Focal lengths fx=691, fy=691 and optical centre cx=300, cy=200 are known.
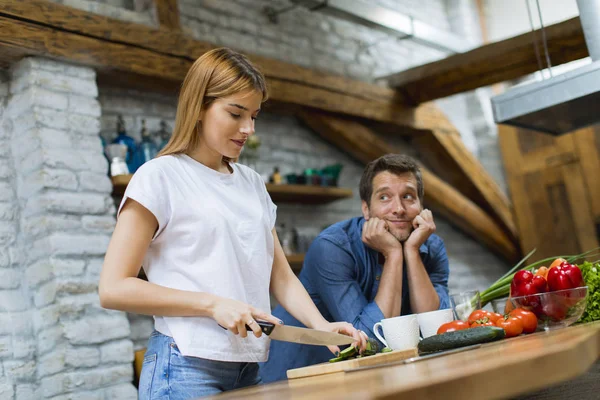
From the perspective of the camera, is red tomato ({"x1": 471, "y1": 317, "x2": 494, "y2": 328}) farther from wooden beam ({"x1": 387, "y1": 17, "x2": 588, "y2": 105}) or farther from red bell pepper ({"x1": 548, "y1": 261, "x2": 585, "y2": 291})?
wooden beam ({"x1": 387, "y1": 17, "x2": 588, "y2": 105})

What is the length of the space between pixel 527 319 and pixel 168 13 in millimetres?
2719

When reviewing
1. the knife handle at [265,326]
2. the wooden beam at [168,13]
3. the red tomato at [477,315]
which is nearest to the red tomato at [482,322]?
the red tomato at [477,315]

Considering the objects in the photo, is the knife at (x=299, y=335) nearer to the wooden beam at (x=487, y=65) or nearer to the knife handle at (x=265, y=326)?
the knife handle at (x=265, y=326)

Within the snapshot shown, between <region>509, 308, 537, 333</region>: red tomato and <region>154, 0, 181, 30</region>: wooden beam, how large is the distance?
2619mm

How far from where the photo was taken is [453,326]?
5.75 feet

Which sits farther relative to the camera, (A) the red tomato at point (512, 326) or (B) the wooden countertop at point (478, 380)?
(A) the red tomato at point (512, 326)

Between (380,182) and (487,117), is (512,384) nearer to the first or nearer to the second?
(380,182)

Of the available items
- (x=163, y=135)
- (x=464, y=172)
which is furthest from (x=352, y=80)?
(x=163, y=135)

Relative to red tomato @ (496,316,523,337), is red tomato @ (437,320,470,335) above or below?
above

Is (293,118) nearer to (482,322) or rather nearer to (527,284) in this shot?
(527,284)

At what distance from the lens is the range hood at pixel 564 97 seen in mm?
2828

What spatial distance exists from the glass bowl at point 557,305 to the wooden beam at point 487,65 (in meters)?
2.79

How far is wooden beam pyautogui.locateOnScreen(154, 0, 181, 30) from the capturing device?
12.3 ft

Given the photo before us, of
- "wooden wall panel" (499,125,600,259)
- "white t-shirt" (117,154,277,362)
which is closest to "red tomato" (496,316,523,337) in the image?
"white t-shirt" (117,154,277,362)
